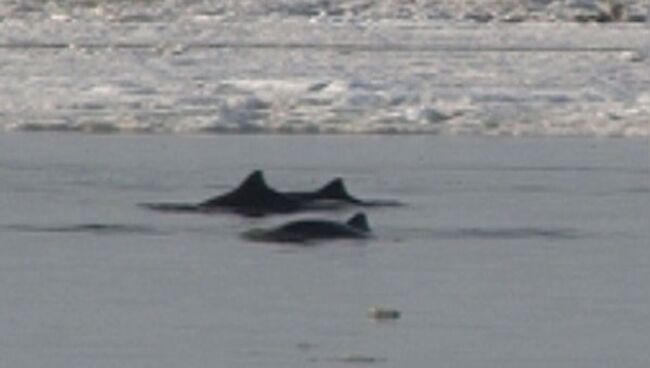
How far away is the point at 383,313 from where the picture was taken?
974cm

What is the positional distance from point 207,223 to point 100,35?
718 inches

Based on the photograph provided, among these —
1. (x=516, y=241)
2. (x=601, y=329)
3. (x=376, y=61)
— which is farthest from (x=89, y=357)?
(x=376, y=61)

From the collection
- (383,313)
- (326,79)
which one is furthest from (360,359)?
(326,79)

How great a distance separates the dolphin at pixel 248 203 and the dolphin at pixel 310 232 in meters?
1.06

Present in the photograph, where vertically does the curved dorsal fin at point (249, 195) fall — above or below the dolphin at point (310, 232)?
below

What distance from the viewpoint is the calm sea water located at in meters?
8.99

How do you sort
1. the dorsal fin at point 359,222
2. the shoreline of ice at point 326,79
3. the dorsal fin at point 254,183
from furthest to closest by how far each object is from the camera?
the shoreline of ice at point 326,79 → the dorsal fin at point 254,183 → the dorsal fin at point 359,222

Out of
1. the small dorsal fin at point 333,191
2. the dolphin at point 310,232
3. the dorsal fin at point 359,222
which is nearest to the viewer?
the dolphin at point 310,232

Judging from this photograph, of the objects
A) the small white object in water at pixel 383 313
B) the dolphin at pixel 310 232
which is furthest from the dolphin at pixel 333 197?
the small white object in water at pixel 383 313

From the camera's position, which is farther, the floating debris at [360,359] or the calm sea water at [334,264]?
the calm sea water at [334,264]

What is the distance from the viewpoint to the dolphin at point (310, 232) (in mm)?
12273

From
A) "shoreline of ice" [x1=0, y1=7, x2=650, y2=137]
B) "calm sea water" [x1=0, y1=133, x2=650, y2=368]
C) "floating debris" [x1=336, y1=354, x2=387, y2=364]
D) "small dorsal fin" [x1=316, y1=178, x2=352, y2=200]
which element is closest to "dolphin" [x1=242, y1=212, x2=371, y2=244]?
"calm sea water" [x1=0, y1=133, x2=650, y2=368]

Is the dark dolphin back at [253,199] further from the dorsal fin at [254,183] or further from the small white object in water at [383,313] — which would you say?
the small white object in water at [383,313]

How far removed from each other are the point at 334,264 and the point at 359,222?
4.26 ft
